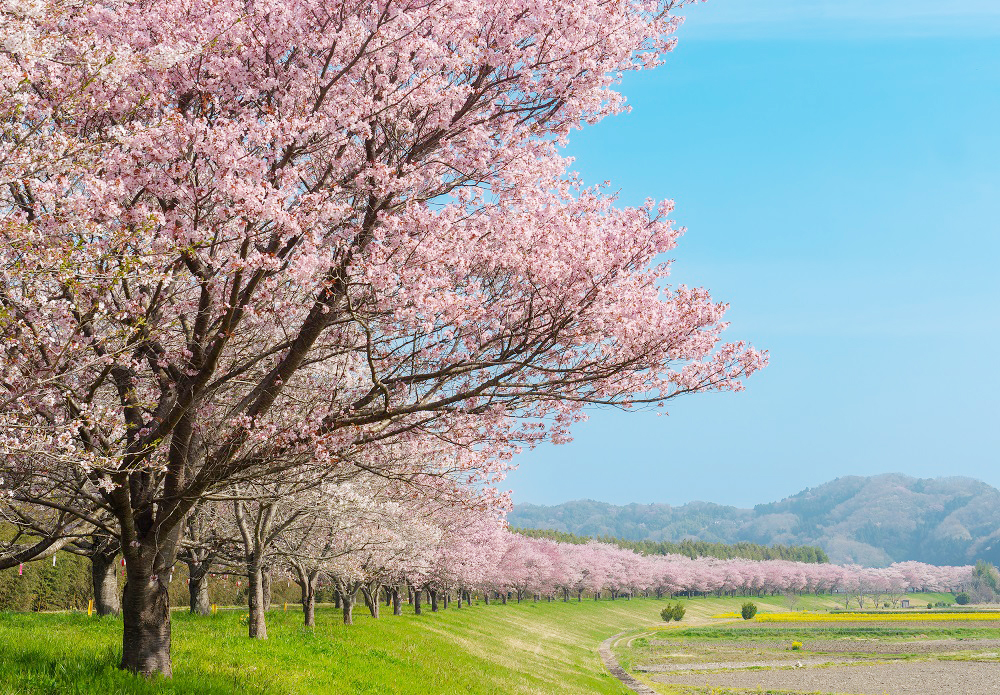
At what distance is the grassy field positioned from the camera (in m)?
12.2

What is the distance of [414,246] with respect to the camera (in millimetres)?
9625

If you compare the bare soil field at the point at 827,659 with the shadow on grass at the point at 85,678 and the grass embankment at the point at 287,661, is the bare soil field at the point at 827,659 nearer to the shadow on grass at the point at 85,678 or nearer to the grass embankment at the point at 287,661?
the grass embankment at the point at 287,661

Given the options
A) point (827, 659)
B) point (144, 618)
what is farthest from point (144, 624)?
point (827, 659)

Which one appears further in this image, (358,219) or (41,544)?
(41,544)

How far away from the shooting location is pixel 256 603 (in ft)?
68.4

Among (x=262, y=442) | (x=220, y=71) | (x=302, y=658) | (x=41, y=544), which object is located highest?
(x=220, y=71)

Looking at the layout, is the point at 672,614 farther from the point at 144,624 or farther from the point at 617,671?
the point at 144,624

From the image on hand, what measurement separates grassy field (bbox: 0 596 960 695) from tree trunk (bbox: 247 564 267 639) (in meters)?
0.48

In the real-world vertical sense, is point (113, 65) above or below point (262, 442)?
above

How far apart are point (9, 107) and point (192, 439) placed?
20.0ft

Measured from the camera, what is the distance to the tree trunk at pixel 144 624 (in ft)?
40.4

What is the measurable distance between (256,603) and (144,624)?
8.79 metres

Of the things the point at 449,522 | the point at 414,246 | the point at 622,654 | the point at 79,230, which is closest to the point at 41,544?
the point at 79,230

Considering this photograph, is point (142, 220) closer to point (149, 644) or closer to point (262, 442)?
point (262, 442)
